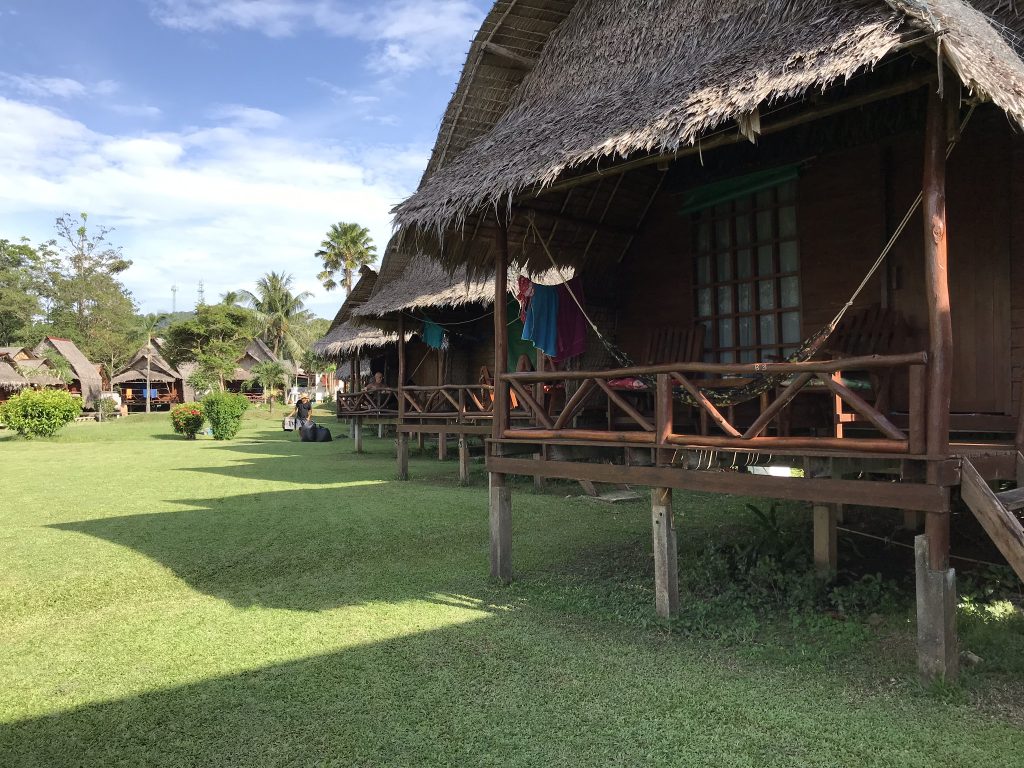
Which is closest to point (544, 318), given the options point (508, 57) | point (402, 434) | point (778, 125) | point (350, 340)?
point (508, 57)

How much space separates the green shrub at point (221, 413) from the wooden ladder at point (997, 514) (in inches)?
874

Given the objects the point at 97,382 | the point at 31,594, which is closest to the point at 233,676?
the point at 31,594

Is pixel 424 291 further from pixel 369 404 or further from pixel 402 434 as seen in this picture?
pixel 369 404

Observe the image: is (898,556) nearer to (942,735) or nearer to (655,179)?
(942,735)

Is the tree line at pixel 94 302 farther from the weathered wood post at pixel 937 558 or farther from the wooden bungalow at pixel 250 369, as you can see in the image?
the weathered wood post at pixel 937 558

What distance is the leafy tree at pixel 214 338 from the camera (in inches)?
1538

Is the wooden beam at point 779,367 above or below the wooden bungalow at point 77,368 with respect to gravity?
below

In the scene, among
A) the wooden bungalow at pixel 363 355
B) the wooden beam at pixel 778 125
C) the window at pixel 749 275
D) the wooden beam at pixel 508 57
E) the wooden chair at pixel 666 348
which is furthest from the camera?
the wooden bungalow at pixel 363 355

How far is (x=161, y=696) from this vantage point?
11.7ft

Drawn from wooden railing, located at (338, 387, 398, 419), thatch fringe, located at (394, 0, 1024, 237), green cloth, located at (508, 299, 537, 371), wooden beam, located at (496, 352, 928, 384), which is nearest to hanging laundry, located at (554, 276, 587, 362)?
thatch fringe, located at (394, 0, 1024, 237)

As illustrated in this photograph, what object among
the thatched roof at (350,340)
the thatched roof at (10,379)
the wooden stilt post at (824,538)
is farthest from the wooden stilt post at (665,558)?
the thatched roof at (10,379)

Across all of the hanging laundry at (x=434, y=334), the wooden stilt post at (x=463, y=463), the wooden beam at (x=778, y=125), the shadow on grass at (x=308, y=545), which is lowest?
the shadow on grass at (x=308, y=545)

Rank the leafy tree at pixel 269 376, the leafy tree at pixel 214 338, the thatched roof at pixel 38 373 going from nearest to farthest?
the thatched roof at pixel 38 373 → the leafy tree at pixel 214 338 → the leafy tree at pixel 269 376

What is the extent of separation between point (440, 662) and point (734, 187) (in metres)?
4.72
